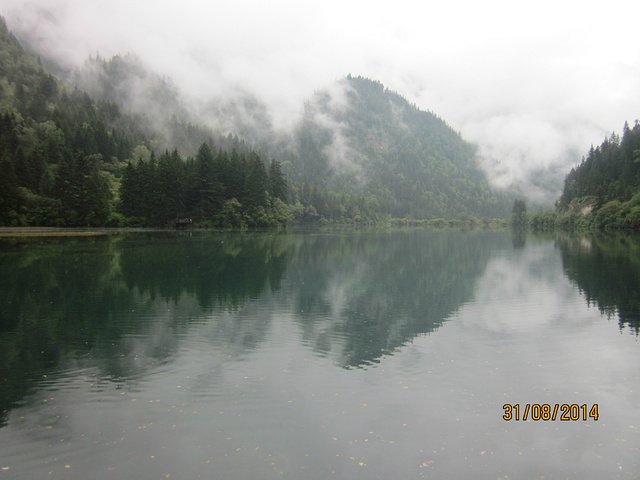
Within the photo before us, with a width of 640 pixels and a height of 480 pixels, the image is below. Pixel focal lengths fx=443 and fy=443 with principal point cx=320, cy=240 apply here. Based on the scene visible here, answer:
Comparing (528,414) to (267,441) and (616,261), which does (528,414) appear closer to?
(267,441)

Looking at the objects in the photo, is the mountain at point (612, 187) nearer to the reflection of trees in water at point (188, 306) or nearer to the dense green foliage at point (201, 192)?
the dense green foliage at point (201, 192)

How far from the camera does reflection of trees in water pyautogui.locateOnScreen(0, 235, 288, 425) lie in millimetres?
14641

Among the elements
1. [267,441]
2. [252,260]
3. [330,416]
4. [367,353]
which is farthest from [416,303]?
[252,260]

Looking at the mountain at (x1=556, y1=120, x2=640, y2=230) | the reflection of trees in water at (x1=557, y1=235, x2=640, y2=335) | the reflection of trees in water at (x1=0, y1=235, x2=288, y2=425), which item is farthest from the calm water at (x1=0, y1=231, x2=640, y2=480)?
the mountain at (x1=556, y1=120, x2=640, y2=230)

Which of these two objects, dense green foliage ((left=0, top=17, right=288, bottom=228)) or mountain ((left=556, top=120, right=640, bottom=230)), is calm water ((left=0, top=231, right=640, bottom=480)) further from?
mountain ((left=556, top=120, right=640, bottom=230))

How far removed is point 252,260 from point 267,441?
110ft

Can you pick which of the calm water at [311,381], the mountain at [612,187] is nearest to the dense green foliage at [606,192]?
the mountain at [612,187]

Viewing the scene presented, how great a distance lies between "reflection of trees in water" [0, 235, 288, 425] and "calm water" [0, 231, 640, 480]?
13cm

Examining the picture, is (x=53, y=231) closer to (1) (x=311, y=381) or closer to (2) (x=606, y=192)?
(1) (x=311, y=381)

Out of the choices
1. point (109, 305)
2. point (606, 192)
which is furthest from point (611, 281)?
point (606, 192)

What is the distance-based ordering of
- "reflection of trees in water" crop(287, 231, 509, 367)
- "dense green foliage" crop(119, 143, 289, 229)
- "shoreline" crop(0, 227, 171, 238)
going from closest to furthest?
"reflection of trees in water" crop(287, 231, 509, 367) < "shoreline" crop(0, 227, 171, 238) < "dense green foliage" crop(119, 143, 289, 229)

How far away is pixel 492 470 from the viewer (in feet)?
28.1

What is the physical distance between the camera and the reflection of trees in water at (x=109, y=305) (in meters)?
14.6

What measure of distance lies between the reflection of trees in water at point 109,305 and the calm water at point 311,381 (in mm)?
129
